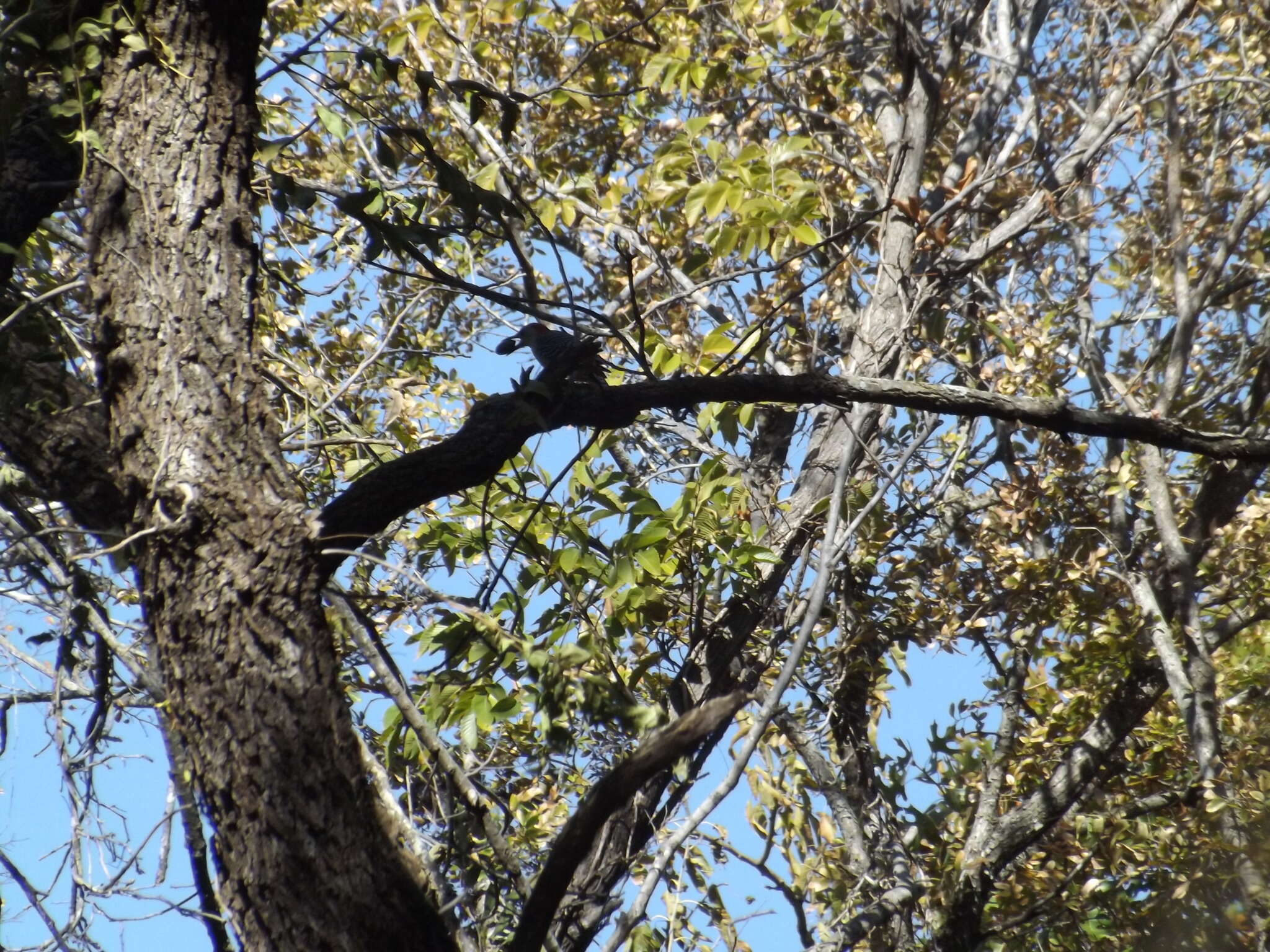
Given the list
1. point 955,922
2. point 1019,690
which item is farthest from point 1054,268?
point 955,922

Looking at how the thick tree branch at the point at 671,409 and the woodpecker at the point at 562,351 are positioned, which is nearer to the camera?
the thick tree branch at the point at 671,409

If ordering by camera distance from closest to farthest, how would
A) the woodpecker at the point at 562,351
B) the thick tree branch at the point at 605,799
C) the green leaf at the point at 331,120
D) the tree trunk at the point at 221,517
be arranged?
1. the thick tree branch at the point at 605,799
2. the tree trunk at the point at 221,517
3. the woodpecker at the point at 562,351
4. the green leaf at the point at 331,120

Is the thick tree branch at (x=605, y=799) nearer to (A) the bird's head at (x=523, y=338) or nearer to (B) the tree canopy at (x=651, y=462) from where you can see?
(B) the tree canopy at (x=651, y=462)

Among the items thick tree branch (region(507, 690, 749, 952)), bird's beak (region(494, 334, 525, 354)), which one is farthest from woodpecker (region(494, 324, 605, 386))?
thick tree branch (region(507, 690, 749, 952))

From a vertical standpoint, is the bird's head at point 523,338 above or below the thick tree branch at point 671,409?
above

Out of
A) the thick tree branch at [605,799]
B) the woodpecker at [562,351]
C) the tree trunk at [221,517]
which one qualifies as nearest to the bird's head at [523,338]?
the woodpecker at [562,351]

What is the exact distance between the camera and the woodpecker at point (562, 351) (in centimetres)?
198

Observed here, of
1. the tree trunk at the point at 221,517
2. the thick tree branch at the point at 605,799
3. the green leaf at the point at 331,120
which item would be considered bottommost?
the thick tree branch at the point at 605,799

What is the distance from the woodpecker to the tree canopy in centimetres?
4

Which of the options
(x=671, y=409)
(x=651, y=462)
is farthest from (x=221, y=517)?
(x=651, y=462)

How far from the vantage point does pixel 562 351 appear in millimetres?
2023

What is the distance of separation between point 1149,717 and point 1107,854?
63 centimetres

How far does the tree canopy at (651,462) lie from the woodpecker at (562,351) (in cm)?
4

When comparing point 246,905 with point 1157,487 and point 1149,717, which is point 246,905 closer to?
point 1157,487
